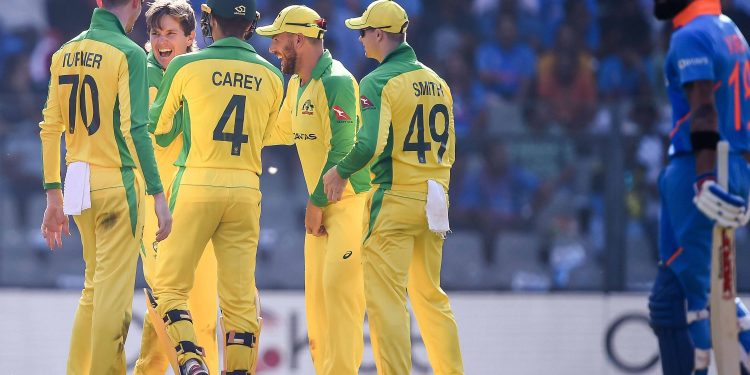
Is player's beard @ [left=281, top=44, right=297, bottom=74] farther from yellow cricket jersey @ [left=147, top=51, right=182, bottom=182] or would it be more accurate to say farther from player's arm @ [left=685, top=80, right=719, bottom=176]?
player's arm @ [left=685, top=80, right=719, bottom=176]

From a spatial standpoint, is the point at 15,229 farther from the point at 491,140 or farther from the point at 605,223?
the point at 605,223

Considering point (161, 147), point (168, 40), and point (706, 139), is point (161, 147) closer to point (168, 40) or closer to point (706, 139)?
point (168, 40)

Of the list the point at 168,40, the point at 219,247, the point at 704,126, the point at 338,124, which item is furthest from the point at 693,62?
the point at 168,40

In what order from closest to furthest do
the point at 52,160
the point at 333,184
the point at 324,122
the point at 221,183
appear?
the point at 52,160, the point at 221,183, the point at 333,184, the point at 324,122

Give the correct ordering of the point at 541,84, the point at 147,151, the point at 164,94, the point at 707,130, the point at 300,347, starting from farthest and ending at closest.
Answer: the point at 541,84
the point at 300,347
the point at 164,94
the point at 147,151
the point at 707,130

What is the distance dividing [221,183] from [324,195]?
30.4 inches

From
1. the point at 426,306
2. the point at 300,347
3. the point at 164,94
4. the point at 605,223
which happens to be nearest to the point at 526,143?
the point at 605,223

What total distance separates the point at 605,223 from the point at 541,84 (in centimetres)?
371

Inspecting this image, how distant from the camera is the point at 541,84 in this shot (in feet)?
46.5

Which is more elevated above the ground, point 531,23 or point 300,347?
point 531,23

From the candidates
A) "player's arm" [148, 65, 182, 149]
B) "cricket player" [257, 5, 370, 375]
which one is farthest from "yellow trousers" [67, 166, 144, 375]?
"cricket player" [257, 5, 370, 375]

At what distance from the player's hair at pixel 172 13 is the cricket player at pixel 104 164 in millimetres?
1080

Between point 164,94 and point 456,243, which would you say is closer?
point 164,94

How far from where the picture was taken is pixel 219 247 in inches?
279
